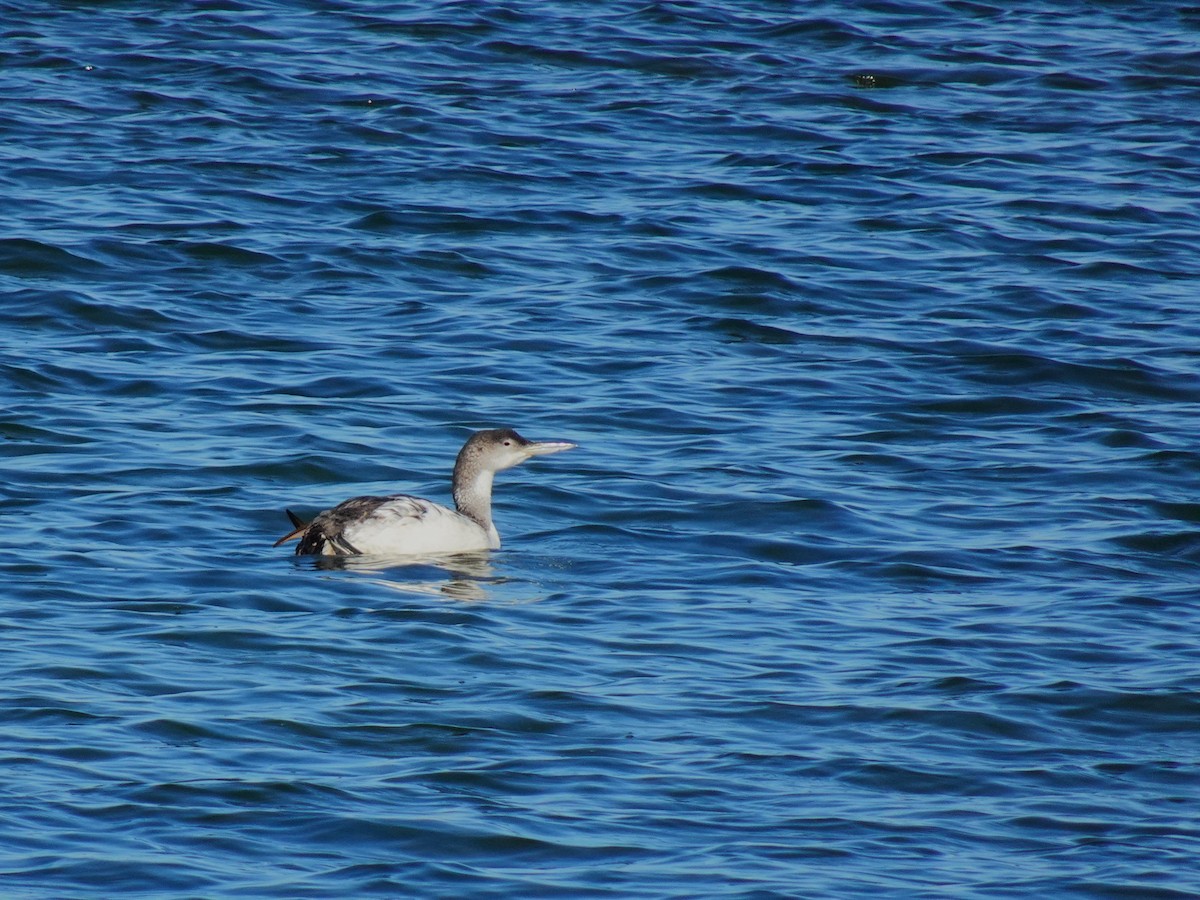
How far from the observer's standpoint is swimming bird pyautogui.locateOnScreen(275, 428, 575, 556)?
419 inches

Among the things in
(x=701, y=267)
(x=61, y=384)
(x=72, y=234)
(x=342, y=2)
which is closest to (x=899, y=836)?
(x=61, y=384)

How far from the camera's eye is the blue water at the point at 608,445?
7.43 metres

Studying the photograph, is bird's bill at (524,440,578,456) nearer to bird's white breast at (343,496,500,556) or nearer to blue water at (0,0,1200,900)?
blue water at (0,0,1200,900)

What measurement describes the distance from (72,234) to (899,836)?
1064cm

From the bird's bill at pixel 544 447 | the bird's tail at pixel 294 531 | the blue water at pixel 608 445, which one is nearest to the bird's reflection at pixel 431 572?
the blue water at pixel 608 445

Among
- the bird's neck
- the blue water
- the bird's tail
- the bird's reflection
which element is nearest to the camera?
the blue water

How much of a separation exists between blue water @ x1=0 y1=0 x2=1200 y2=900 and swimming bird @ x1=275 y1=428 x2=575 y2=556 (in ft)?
0.54

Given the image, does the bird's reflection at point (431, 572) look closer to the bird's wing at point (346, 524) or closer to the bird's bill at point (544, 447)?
the bird's wing at point (346, 524)

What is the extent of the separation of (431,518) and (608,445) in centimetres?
210

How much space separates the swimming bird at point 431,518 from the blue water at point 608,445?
6.5 inches

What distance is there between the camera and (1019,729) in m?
8.49

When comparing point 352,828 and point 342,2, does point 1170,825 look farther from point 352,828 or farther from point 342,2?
point 342,2

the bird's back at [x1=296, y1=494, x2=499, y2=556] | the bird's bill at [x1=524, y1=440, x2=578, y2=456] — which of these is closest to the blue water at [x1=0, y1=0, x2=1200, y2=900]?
the bird's back at [x1=296, y1=494, x2=499, y2=556]

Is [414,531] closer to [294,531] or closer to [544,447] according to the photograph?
[294,531]
